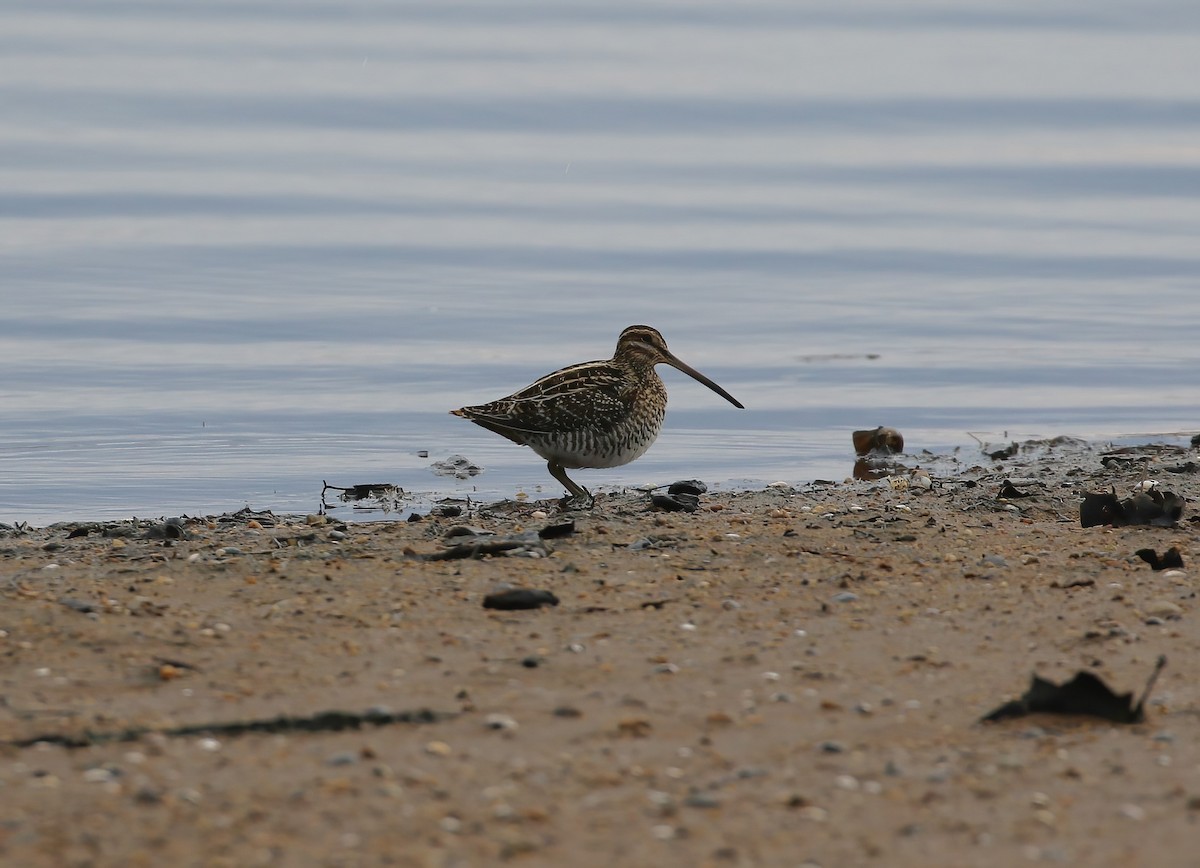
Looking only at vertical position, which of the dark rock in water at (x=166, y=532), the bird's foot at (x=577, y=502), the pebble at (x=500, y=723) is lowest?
the pebble at (x=500, y=723)

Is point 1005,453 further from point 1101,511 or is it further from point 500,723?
point 500,723

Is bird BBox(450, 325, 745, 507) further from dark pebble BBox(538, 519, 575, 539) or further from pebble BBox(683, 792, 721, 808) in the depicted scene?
pebble BBox(683, 792, 721, 808)

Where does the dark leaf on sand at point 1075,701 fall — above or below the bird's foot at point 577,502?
below

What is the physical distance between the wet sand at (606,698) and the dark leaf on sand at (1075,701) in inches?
2.2

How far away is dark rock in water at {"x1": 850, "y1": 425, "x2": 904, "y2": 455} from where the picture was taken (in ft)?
43.6

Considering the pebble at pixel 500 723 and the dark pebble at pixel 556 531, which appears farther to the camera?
the dark pebble at pixel 556 531

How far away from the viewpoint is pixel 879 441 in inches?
524

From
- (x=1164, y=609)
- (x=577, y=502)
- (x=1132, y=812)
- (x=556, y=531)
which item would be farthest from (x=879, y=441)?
(x=1132, y=812)

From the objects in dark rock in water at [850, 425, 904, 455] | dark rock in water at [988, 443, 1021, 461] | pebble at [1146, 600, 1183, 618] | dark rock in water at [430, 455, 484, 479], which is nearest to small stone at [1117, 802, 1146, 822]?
pebble at [1146, 600, 1183, 618]

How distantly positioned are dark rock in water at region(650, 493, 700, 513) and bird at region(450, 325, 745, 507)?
0.45m

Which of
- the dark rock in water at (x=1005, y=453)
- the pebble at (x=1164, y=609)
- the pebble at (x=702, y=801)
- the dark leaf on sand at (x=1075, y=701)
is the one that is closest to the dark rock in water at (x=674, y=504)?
the pebble at (x=1164, y=609)

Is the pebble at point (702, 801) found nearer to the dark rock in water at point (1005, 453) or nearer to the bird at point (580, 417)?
the bird at point (580, 417)

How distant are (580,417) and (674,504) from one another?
0.91 meters

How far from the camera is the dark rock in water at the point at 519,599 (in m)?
7.24
